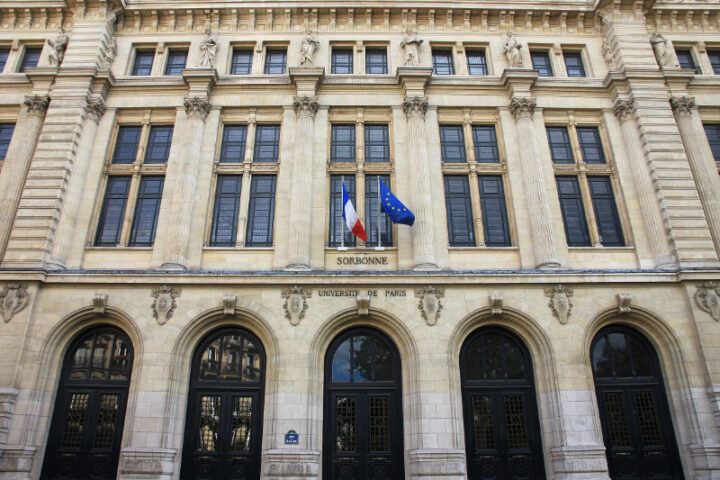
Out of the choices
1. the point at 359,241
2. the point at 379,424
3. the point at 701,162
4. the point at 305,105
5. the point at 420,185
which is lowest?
the point at 379,424

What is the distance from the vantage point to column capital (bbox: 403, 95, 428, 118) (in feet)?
68.9

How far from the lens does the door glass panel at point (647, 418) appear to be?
1697cm

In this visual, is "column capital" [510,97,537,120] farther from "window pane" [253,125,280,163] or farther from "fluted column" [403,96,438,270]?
"window pane" [253,125,280,163]

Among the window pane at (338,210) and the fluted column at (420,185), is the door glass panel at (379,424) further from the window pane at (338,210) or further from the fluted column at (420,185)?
the window pane at (338,210)

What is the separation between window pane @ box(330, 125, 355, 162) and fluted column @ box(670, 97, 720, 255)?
48.1ft

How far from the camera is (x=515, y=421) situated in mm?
17172

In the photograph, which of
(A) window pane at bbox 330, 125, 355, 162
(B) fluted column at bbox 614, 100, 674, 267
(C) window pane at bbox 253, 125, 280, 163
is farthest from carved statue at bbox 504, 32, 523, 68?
(C) window pane at bbox 253, 125, 280, 163

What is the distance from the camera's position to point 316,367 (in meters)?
17.4

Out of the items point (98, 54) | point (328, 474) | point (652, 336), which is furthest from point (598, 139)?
point (98, 54)

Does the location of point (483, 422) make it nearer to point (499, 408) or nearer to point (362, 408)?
point (499, 408)

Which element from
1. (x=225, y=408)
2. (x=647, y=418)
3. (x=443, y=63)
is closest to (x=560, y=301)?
(x=647, y=418)

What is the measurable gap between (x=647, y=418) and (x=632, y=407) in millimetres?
625

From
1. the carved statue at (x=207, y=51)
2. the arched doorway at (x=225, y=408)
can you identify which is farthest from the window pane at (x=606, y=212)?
the carved statue at (x=207, y=51)

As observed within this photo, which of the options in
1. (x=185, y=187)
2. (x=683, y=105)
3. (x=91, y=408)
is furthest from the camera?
(x=683, y=105)
